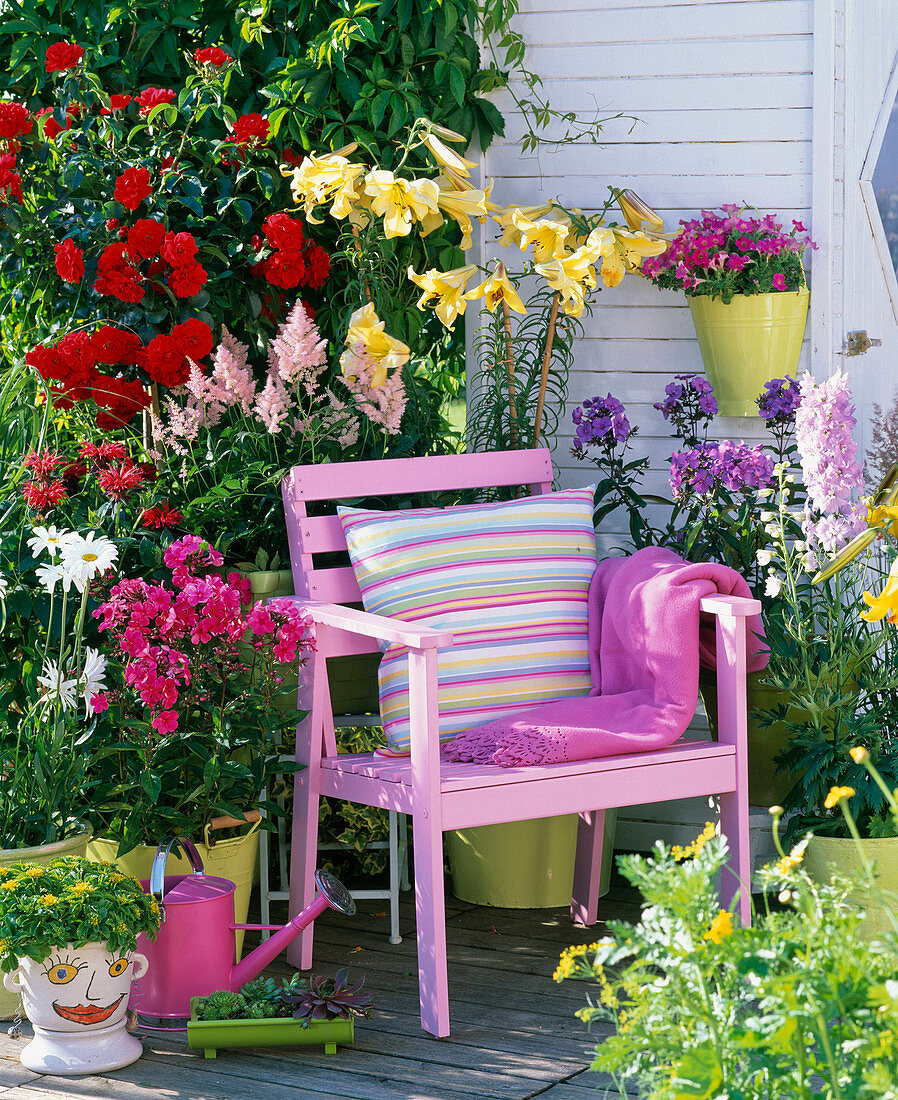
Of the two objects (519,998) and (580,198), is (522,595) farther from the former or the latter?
(580,198)

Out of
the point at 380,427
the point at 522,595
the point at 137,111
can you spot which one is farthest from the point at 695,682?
the point at 137,111

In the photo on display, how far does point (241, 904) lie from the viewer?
277 cm

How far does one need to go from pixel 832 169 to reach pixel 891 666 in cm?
114

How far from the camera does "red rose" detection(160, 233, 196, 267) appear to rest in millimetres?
3008

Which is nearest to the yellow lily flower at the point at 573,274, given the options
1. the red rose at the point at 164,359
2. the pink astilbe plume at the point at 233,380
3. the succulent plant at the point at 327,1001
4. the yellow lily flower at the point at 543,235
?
the yellow lily flower at the point at 543,235

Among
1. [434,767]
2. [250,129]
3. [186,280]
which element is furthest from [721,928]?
[250,129]

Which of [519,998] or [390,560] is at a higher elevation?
[390,560]

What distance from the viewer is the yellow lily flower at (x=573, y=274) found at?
2943 millimetres

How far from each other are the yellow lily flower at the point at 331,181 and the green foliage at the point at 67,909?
146cm

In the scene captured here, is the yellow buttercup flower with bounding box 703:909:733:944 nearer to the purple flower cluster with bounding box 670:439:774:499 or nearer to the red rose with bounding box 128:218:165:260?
A: the purple flower cluster with bounding box 670:439:774:499

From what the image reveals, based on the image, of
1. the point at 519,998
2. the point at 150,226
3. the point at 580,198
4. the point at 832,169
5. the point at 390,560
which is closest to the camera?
the point at 519,998

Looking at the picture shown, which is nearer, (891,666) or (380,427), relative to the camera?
(891,666)

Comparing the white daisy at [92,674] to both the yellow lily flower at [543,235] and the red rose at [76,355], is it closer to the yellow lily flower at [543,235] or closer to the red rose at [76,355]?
the red rose at [76,355]

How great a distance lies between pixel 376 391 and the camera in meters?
3.07
